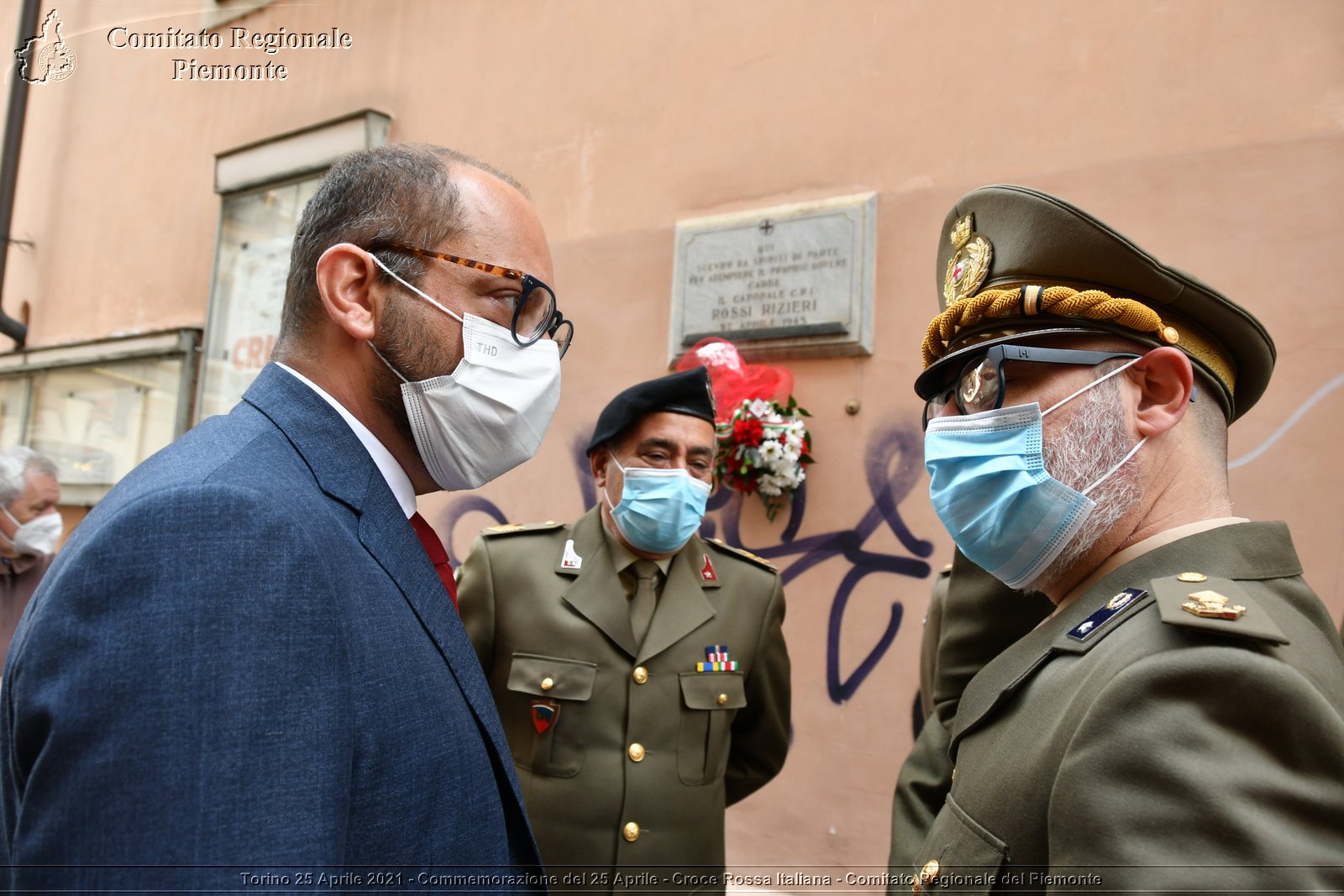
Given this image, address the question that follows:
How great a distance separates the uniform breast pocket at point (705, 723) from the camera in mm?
2578

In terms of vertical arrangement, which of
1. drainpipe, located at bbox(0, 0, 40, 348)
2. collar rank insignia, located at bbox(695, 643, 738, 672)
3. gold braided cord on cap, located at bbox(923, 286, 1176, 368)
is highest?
drainpipe, located at bbox(0, 0, 40, 348)

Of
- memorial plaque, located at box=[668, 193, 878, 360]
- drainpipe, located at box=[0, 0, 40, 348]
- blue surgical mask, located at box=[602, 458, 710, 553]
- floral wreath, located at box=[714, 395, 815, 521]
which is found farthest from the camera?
drainpipe, located at box=[0, 0, 40, 348]

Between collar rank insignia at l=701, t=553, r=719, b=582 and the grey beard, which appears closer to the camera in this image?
the grey beard

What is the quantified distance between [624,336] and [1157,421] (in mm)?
3731

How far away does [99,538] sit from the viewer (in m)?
0.91

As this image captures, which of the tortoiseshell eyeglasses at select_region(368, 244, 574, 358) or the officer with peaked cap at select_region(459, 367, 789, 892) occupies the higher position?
the tortoiseshell eyeglasses at select_region(368, 244, 574, 358)

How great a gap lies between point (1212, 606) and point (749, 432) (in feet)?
10.0

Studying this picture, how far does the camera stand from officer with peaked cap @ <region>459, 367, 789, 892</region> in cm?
244

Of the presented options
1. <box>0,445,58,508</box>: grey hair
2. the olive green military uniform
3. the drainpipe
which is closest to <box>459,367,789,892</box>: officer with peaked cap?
the olive green military uniform

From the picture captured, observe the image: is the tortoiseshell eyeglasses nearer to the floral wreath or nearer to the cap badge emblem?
the cap badge emblem

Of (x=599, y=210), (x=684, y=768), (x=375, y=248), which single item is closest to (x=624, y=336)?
(x=599, y=210)

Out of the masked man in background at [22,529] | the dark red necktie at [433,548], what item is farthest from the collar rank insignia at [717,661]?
the masked man in background at [22,529]

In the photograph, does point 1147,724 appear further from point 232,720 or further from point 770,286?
point 770,286

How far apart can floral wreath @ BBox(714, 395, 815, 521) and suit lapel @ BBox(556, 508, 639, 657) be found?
4.40ft
